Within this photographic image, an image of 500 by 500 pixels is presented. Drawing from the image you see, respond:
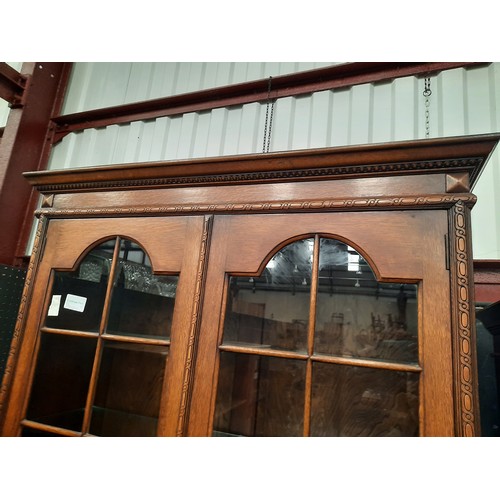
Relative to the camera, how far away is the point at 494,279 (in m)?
1.10

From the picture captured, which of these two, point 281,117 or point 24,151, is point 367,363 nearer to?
point 281,117

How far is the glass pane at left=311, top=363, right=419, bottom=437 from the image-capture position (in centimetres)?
63

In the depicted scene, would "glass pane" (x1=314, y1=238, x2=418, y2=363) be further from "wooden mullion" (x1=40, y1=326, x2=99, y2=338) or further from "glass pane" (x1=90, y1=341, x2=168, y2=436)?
"wooden mullion" (x1=40, y1=326, x2=99, y2=338)

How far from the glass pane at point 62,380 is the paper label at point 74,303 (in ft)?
0.24

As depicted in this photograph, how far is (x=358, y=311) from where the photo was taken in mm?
737

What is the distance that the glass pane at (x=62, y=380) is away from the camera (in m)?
0.83

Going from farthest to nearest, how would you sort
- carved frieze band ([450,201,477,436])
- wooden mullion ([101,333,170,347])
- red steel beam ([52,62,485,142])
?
red steel beam ([52,62,485,142])
wooden mullion ([101,333,170,347])
carved frieze band ([450,201,477,436])

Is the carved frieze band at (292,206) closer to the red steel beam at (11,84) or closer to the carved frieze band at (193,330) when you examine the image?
the carved frieze band at (193,330)

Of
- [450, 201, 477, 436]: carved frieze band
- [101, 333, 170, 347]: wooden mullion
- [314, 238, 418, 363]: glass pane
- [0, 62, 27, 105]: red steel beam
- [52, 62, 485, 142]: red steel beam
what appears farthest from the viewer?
[0, 62, 27, 105]: red steel beam

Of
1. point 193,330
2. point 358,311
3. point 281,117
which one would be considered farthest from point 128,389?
point 281,117

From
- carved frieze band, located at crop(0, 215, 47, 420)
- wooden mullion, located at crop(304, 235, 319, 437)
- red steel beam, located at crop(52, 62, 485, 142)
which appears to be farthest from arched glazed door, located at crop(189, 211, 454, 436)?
red steel beam, located at crop(52, 62, 485, 142)

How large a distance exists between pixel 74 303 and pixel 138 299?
6.7 inches

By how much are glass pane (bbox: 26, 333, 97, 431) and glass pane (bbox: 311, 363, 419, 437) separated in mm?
560
